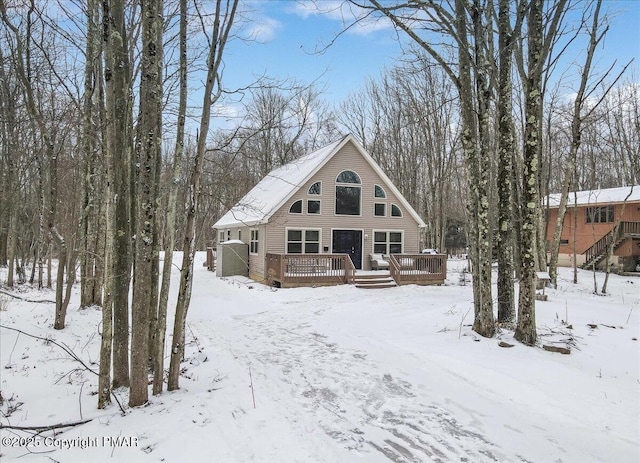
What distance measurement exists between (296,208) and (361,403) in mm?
12598

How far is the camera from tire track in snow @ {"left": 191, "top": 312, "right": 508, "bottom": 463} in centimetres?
320

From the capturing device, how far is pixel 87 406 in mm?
4078

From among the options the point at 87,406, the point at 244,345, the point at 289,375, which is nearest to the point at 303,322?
the point at 244,345

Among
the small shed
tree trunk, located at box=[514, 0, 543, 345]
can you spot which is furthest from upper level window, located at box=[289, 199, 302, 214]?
tree trunk, located at box=[514, 0, 543, 345]

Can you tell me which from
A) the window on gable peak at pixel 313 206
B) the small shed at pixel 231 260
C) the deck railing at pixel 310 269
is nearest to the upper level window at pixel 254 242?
the small shed at pixel 231 260

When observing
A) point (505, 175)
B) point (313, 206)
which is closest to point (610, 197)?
point (313, 206)

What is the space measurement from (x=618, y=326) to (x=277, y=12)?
804 cm

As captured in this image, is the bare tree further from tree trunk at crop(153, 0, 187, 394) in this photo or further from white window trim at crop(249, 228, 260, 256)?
white window trim at crop(249, 228, 260, 256)

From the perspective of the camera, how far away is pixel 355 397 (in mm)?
4281

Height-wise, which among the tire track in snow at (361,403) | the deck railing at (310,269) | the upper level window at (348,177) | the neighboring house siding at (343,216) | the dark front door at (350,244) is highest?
the upper level window at (348,177)

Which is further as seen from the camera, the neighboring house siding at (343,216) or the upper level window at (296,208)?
the upper level window at (296,208)

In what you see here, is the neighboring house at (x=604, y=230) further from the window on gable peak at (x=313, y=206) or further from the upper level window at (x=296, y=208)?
the upper level window at (x=296, y=208)

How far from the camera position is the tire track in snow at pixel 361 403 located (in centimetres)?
320

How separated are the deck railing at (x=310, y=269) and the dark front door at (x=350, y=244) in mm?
2037
